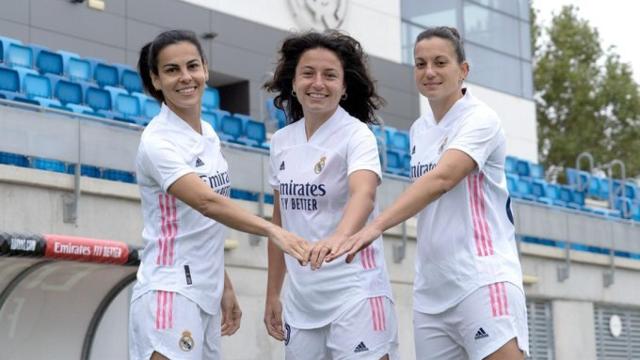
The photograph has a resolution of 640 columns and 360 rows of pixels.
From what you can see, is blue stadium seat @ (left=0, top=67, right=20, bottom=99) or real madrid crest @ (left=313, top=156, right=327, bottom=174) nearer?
real madrid crest @ (left=313, top=156, right=327, bottom=174)

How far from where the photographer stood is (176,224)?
5422 millimetres

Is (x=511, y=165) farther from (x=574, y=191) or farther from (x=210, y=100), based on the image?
(x=210, y=100)

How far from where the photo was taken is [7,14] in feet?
55.3

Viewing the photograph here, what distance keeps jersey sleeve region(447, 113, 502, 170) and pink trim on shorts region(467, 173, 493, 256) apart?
90 millimetres

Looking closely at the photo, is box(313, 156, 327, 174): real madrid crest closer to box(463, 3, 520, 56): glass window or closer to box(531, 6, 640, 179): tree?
box(463, 3, 520, 56): glass window

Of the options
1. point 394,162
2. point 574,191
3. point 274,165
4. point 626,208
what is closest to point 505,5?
point 574,191

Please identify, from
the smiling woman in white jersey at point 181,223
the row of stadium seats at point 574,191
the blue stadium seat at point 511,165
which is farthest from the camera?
the blue stadium seat at point 511,165

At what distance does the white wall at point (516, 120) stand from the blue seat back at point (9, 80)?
45.2 feet

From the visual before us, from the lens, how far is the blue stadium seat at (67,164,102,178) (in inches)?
499

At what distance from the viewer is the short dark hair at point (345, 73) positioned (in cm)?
564

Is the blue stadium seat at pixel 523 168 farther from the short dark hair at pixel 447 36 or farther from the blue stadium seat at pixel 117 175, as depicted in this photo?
the short dark hair at pixel 447 36

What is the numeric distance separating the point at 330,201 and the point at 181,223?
652 millimetres

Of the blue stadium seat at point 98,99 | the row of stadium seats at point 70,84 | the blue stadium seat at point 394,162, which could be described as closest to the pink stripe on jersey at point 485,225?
the row of stadium seats at point 70,84

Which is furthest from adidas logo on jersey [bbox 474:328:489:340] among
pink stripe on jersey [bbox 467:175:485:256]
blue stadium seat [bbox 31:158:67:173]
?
blue stadium seat [bbox 31:158:67:173]
